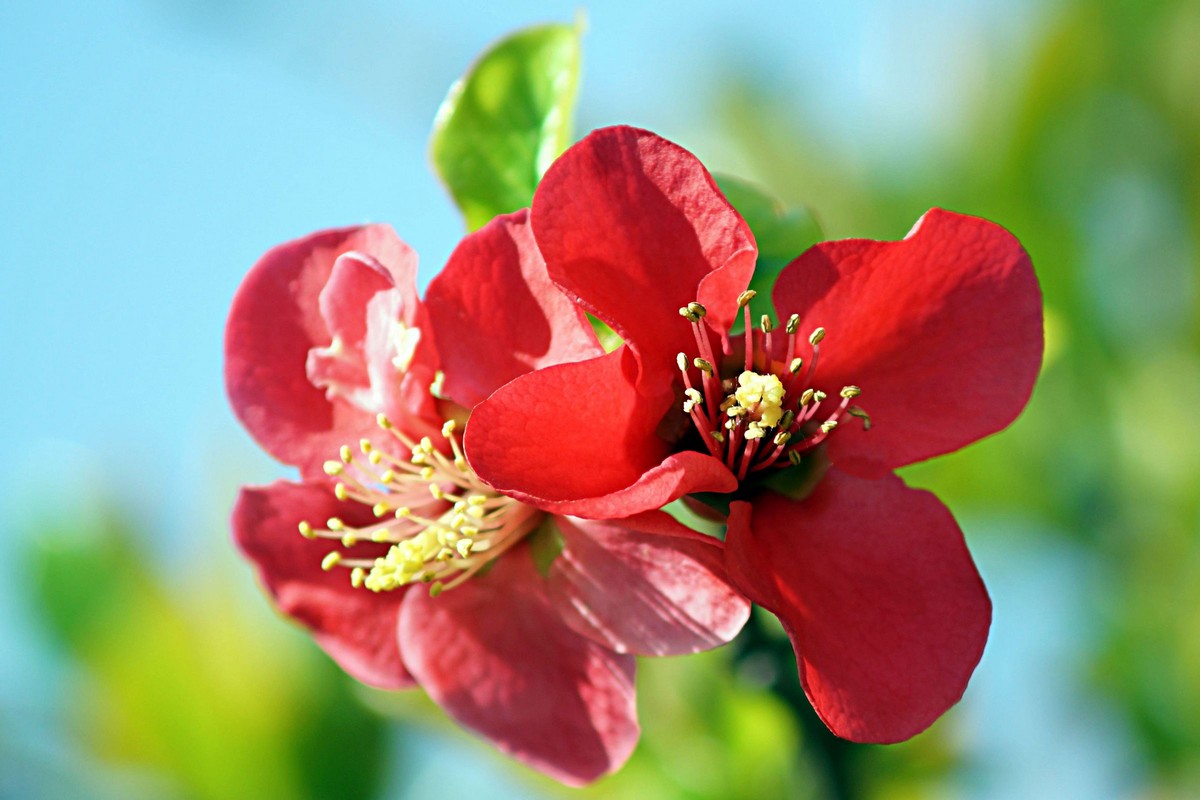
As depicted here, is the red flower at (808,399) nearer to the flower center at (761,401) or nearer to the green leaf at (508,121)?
the flower center at (761,401)

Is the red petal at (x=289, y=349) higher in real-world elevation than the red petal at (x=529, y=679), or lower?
higher

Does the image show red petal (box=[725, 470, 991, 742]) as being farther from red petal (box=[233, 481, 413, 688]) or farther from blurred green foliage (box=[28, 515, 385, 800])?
blurred green foliage (box=[28, 515, 385, 800])

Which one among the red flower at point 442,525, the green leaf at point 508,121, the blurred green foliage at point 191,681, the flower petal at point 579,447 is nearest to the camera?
the flower petal at point 579,447

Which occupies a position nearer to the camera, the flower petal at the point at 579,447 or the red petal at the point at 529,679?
the flower petal at the point at 579,447

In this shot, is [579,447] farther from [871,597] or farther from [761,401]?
[871,597]

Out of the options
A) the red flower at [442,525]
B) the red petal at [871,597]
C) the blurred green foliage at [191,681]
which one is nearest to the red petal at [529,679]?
the red flower at [442,525]

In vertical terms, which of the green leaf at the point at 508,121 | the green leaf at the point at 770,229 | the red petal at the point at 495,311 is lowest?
the green leaf at the point at 770,229

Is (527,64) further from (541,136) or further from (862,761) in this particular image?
(862,761)

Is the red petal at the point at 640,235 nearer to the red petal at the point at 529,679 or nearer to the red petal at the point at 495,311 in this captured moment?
the red petal at the point at 495,311

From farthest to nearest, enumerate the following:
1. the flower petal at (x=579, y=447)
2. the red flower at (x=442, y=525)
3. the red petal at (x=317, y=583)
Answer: the red petal at (x=317, y=583) < the red flower at (x=442, y=525) < the flower petal at (x=579, y=447)
